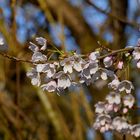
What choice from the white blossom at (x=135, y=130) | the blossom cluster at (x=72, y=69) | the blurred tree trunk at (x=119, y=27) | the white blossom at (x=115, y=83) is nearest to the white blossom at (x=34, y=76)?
the blossom cluster at (x=72, y=69)

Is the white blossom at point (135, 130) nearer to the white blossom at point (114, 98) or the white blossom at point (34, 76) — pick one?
the white blossom at point (114, 98)

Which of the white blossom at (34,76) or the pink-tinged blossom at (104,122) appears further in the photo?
the pink-tinged blossom at (104,122)

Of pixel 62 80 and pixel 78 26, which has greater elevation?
pixel 78 26

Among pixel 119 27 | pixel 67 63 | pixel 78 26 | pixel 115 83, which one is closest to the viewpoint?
pixel 67 63

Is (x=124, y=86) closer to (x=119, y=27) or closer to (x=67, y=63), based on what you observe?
(x=67, y=63)

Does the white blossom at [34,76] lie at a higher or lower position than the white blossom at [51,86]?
higher

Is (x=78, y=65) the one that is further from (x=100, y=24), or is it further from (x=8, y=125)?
(x=100, y=24)

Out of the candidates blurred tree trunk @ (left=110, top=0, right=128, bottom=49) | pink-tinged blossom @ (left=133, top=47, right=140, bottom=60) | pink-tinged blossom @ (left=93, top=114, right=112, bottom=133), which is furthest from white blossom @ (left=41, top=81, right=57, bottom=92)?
blurred tree trunk @ (left=110, top=0, right=128, bottom=49)

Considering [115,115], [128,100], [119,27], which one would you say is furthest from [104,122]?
[119,27]

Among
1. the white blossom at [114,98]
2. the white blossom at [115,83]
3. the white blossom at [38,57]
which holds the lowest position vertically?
the white blossom at [115,83]

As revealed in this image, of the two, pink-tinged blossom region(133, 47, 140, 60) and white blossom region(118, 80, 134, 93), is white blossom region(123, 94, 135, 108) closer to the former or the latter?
white blossom region(118, 80, 134, 93)

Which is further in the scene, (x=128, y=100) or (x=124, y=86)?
(x=128, y=100)

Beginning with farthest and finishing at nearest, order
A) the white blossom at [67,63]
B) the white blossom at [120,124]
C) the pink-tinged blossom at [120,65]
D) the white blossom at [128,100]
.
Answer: the white blossom at [120,124] → the white blossom at [128,100] → the pink-tinged blossom at [120,65] → the white blossom at [67,63]
